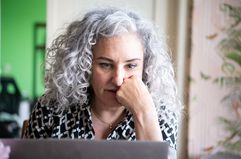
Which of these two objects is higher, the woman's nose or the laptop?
the woman's nose

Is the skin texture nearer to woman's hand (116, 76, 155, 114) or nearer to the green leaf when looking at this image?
woman's hand (116, 76, 155, 114)

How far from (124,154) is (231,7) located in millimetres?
1761

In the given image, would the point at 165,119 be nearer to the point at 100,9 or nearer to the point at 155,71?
the point at 155,71

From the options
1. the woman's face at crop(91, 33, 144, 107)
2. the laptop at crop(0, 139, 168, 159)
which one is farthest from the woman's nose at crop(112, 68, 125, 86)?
the laptop at crop(0, 139, 168, 159)

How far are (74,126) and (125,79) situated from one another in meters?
0.22

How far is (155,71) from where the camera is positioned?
112cm

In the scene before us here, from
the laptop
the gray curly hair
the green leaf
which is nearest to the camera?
the laptop

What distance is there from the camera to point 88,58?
104 cm

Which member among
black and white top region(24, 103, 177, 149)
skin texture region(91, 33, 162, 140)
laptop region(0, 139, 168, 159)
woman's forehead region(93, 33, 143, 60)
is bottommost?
black and white top region(24, 103, 177, 149)

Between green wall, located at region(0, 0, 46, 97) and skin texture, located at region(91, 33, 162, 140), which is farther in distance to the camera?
green wall, located at region(0, 0, 46, 97)

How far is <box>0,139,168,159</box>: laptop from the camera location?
56 cm

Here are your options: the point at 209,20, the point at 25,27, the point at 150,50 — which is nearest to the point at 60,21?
the point at 209,20

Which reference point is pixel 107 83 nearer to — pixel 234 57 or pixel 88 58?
pixel 88 58

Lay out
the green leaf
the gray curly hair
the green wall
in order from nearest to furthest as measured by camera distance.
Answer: the gray curly hair
the green leaf
the green wall
